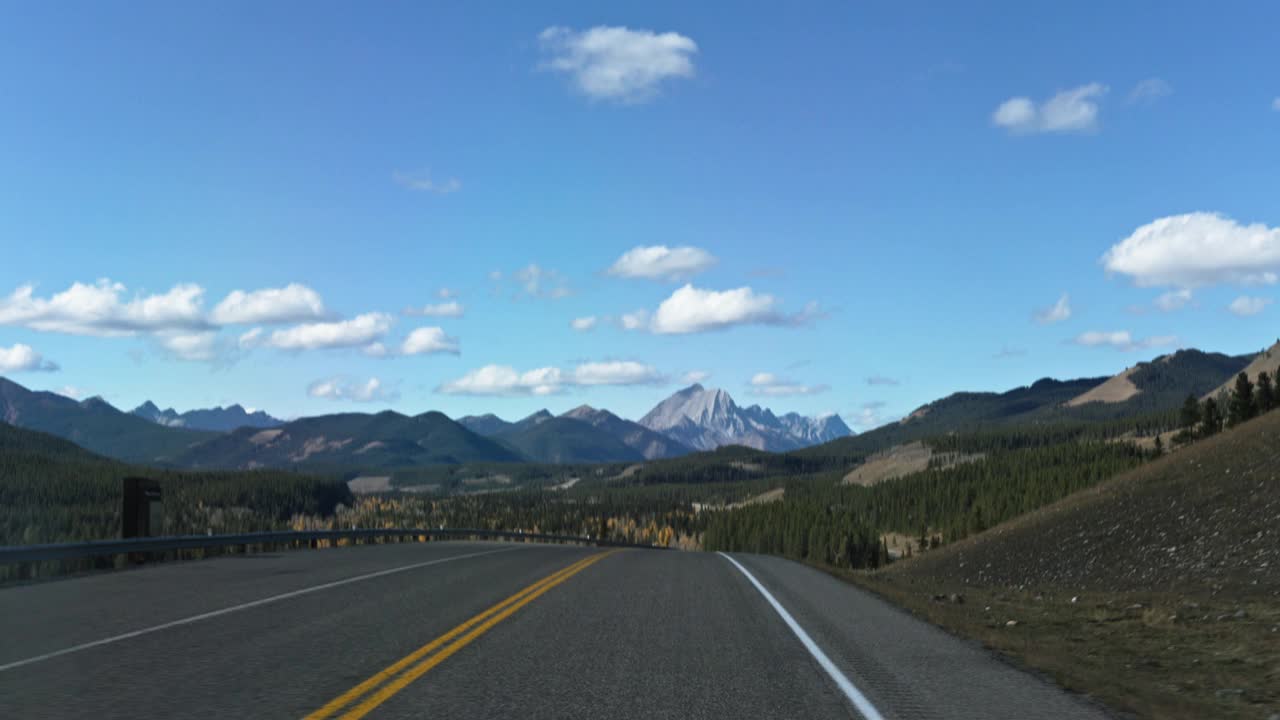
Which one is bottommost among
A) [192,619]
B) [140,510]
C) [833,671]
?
[833,671]

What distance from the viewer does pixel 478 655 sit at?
10.4 m

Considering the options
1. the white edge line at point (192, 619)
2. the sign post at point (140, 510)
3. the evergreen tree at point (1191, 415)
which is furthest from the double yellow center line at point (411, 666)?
the evergreen tree at point (1191, 415)

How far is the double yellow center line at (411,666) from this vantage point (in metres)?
7.80

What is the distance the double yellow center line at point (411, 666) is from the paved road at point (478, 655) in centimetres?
4

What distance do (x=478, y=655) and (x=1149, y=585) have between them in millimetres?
30545

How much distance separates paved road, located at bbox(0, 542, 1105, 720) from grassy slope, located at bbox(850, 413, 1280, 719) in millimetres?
1618

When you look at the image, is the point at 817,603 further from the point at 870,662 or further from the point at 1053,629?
Result: the point at 870,662

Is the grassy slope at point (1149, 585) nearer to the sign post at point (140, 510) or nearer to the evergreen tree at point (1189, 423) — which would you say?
the sign post at point (140, 510)

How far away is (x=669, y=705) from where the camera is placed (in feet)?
26.7

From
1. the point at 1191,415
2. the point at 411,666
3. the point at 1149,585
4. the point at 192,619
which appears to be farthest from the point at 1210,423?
the point at 411,666

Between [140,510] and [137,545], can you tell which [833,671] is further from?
[140,510]

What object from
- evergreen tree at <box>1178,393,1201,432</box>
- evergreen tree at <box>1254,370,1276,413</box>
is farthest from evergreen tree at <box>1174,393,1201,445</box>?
evergreen tree at <box>1254,370,1276,413</box>

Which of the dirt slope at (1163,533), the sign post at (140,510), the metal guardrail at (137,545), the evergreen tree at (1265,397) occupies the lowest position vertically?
the dirt slope at (1163,533)

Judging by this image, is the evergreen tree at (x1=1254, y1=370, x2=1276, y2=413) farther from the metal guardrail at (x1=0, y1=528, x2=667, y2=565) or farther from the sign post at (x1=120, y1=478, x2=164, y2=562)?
the sign post at (x1=120, y1=478, x2=164, y2=562)
